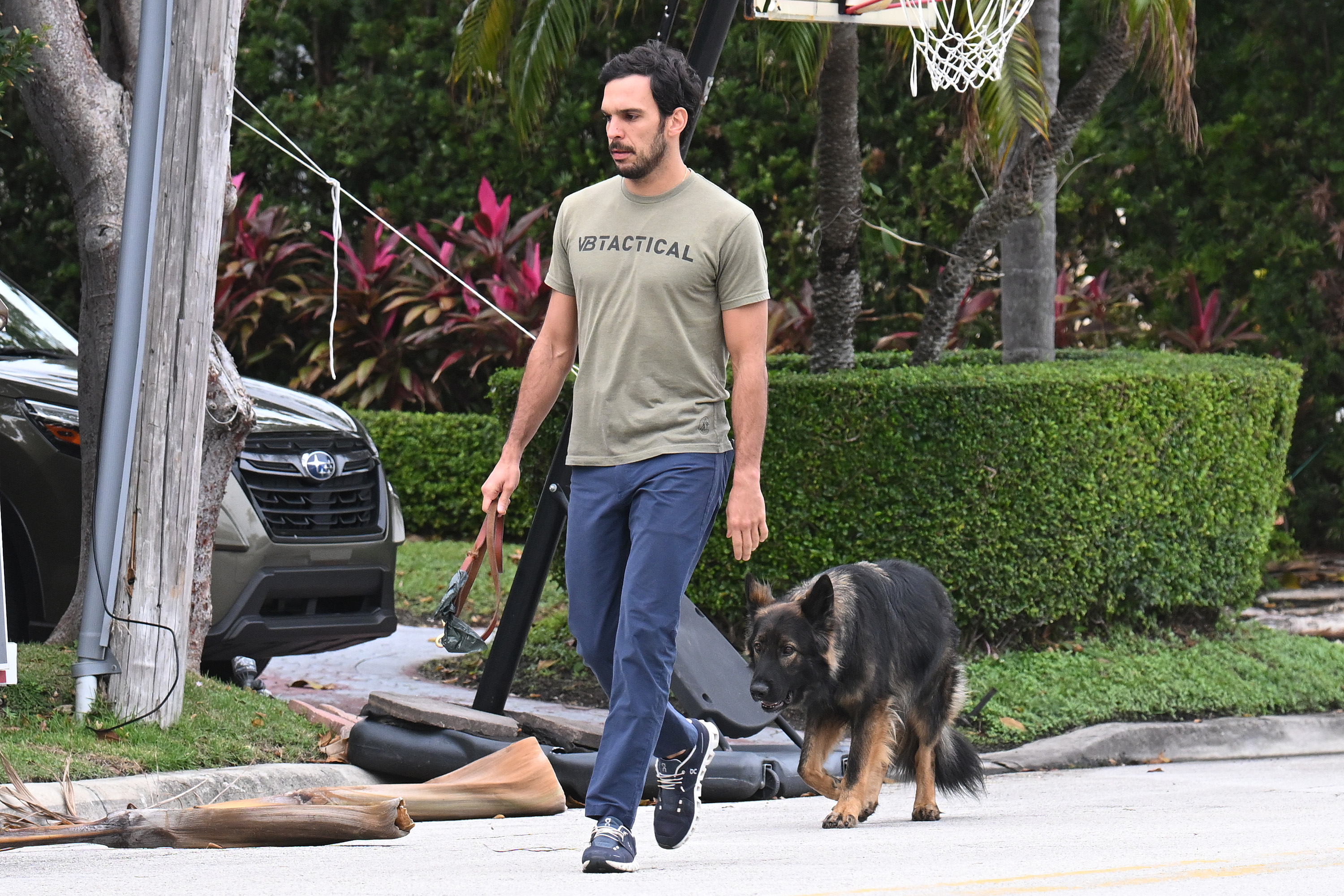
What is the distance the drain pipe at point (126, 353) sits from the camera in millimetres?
5930

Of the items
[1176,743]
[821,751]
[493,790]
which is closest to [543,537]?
[493,790]

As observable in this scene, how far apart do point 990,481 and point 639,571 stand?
4.76m

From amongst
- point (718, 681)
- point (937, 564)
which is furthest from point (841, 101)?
point (718, 681)

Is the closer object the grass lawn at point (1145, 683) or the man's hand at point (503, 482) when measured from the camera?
the man's hand at point (503, 482)

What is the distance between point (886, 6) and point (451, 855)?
532 centimetres

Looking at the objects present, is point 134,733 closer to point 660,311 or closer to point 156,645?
point 156,645

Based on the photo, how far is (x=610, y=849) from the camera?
4105mm

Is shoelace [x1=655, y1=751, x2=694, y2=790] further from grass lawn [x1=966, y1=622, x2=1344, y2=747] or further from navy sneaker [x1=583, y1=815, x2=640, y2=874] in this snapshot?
grass lawn [x1=966, y1=622, x2=1344, y2=747]

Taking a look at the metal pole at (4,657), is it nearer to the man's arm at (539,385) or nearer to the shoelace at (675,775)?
the man's arm at (539,385)

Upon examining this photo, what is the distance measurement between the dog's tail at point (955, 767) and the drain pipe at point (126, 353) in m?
3.15

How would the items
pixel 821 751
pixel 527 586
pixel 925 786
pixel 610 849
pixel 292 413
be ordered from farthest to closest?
pixel 292 413 < pixel 527 586 < pixel 925 786 < pixel 821 751 < pixel 610 849

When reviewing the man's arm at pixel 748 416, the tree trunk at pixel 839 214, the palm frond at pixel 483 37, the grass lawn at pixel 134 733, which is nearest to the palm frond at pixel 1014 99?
A: the tree trunk at pixel 839 214

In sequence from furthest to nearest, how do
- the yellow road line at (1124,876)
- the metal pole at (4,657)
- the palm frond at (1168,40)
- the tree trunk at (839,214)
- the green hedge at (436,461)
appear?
1. the green hedge at (436,461)
2. the tree trunk at (839,214)
3. the palm frond at (1168,40)
4. the metal pole at (4,657)
5. the yellow road line at (1124,876)

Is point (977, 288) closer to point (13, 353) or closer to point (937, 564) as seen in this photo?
point (937, 564)
